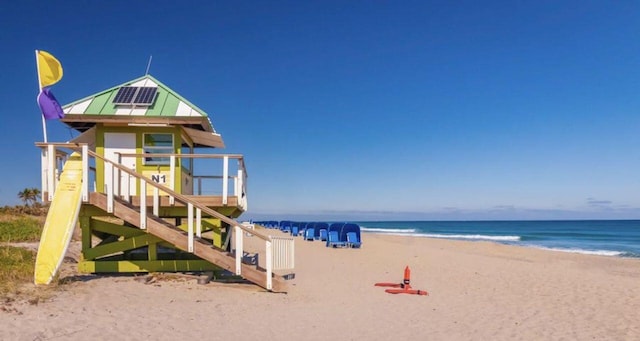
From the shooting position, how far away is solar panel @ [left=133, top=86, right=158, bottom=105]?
36.6 feet

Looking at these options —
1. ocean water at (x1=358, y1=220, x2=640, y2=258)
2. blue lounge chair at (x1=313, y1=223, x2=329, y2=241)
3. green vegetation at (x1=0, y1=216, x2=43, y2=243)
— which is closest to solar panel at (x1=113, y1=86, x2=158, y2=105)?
green vegetation at (x1=0, y1=216, x2=43, y2=243)

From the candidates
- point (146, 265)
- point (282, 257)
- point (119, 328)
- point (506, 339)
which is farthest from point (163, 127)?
point (506, 339)

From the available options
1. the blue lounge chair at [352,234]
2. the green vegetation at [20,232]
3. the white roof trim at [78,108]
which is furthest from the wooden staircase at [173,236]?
the blue lounge chair at [352,234]

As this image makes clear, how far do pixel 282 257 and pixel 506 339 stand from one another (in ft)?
19.5

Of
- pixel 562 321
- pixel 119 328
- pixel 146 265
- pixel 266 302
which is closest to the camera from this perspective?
pixel 119 328

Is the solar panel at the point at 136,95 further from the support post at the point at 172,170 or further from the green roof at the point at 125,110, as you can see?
the support post at the point at 172,170

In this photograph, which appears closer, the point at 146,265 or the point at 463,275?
the point at 146,265

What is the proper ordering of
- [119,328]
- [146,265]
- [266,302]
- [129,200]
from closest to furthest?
[119,328] → [266,302] → [129,200] → [146,265]

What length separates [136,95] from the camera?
11.4 metres

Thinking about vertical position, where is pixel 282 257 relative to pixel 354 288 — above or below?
above

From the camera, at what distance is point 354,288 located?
36.8 feet

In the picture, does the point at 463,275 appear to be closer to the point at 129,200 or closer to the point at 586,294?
the point at 586,294

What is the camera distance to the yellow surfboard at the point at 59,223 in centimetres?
882

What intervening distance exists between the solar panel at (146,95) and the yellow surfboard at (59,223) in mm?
2199
